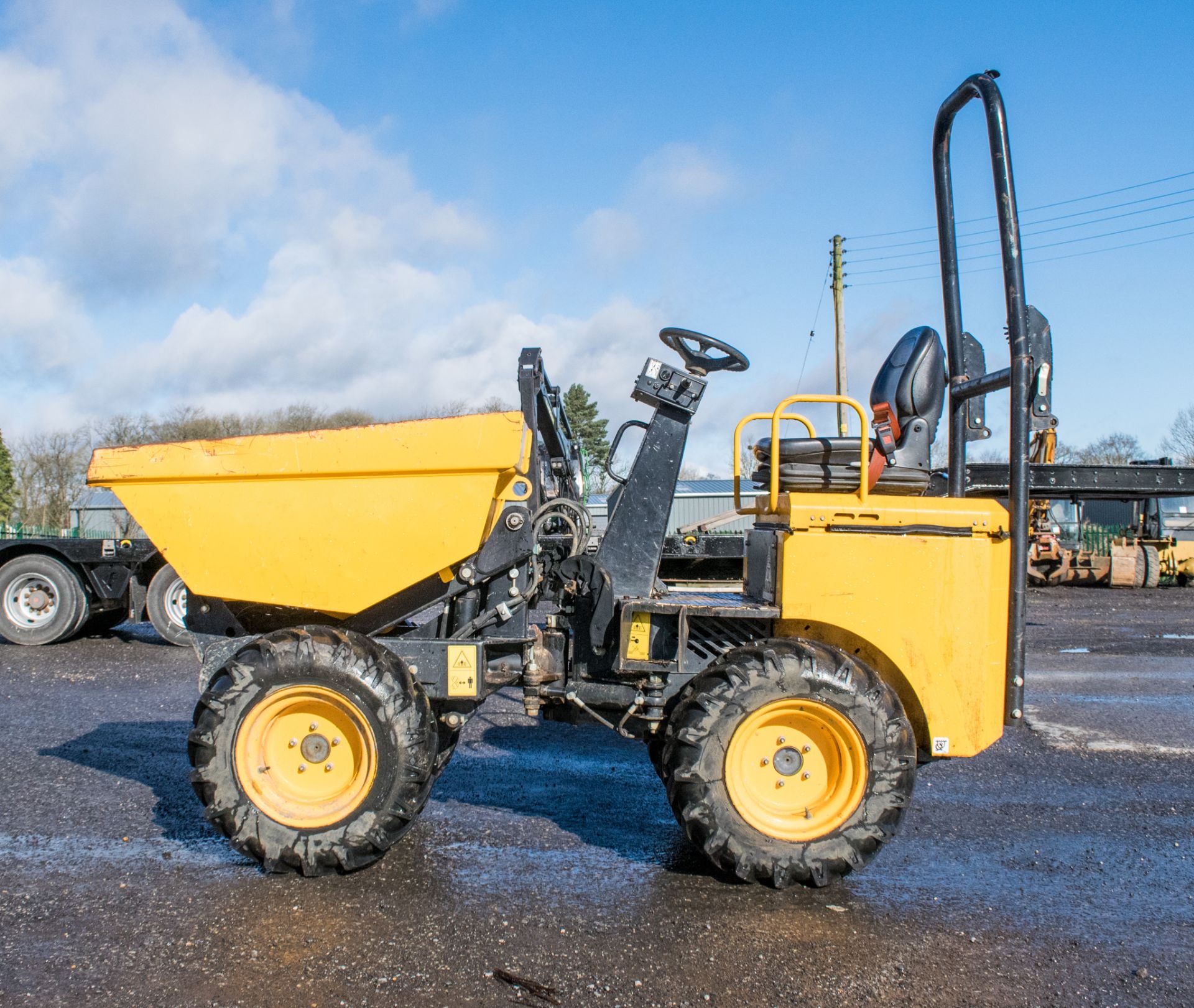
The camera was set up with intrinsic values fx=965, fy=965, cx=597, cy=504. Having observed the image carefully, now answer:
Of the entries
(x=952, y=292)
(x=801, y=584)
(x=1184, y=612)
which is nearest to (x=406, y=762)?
(x=801, y=584)

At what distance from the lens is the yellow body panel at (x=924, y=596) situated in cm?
390

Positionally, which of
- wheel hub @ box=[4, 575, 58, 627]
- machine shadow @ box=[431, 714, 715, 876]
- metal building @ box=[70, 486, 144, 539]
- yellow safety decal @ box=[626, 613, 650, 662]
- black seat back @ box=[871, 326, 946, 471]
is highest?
black seat back @ box=[871, 326, 946, 471]

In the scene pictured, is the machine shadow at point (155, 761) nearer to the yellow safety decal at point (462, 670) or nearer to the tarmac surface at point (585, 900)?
the tarmac surface at point (585, 900)

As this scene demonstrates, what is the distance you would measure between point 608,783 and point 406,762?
1830 mm

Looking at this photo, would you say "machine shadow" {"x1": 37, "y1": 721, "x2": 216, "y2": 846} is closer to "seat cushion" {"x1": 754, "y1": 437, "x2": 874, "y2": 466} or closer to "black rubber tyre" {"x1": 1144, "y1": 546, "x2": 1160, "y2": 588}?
"seat cushion" {"x1": 754, "y1": 437, "x2": 874, "y2": 466}

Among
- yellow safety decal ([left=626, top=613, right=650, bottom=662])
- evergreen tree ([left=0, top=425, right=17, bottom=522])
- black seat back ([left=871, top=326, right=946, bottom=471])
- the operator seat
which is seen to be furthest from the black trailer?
evergreen tree ([left=0, top=425, right=17, bottom=522])

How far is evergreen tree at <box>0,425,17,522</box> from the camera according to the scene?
37.5 metres

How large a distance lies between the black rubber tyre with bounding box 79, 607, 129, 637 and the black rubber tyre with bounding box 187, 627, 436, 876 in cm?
812

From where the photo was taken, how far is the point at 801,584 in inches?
155

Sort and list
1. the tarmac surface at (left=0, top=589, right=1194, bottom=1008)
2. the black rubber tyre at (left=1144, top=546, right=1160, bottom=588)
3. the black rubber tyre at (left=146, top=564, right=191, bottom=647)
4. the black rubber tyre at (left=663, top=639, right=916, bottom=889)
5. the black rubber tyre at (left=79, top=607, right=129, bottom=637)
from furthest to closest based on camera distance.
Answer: the black rubber tyre at (left=1144, top=546, right=1160, bottom=588), the black rubber tyre at (left=79, top=607, right=129, bottom=637), the black rubber tyre at (left=146, top=564, right=191, bottom=647), the black rubber tyre at (left=663, top=639, right=916, bottom=889), the tarmac surface at (left=0, top=589, right=1194, bottom=1008)

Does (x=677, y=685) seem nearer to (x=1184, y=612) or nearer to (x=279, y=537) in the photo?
(x=279, y=537)

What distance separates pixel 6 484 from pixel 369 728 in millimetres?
40481

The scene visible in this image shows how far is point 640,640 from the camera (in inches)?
163

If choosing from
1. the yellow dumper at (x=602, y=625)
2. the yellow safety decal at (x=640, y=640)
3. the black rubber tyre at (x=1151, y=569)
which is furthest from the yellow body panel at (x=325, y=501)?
the black rubber tyre at (x=1151, y=569)
